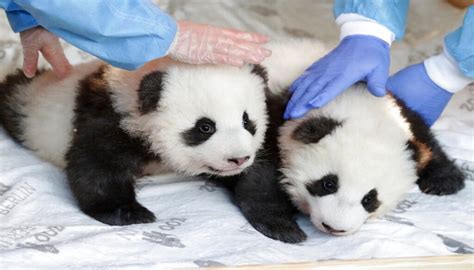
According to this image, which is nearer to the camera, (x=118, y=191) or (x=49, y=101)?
A: (x=118, y=191)

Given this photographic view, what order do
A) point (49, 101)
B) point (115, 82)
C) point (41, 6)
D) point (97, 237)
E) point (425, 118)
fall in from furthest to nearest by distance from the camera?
point (425, 118), point (49, 101), point (115, 82), point (97, 237), point (41, 6)

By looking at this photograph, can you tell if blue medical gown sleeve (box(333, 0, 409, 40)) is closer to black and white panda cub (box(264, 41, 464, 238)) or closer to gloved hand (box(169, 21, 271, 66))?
black and white panda cub (box(264, 41, 464, 238))

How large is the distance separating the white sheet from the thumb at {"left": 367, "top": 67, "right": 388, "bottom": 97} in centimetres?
37

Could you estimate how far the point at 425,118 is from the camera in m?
2.71

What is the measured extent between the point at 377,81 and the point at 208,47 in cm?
61

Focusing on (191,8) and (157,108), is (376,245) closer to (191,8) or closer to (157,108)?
(157,108)

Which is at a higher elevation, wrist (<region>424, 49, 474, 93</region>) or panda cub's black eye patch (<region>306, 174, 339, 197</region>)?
wrist (<region>424, 49, 474, 93</region>)

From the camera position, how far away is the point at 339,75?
239 centimetres

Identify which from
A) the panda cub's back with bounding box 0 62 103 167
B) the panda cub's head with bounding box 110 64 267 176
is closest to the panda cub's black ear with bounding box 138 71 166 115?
the panda cub's head with bounding box 110 64 267 176

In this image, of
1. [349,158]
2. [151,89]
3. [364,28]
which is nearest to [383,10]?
[364,28]

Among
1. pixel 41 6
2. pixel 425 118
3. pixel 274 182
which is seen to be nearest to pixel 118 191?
→ pixel 274 182

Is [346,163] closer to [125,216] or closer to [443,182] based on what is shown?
[443,182]

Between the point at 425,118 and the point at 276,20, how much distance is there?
1.24 m

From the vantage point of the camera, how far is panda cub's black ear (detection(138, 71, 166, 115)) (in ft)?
7.07
